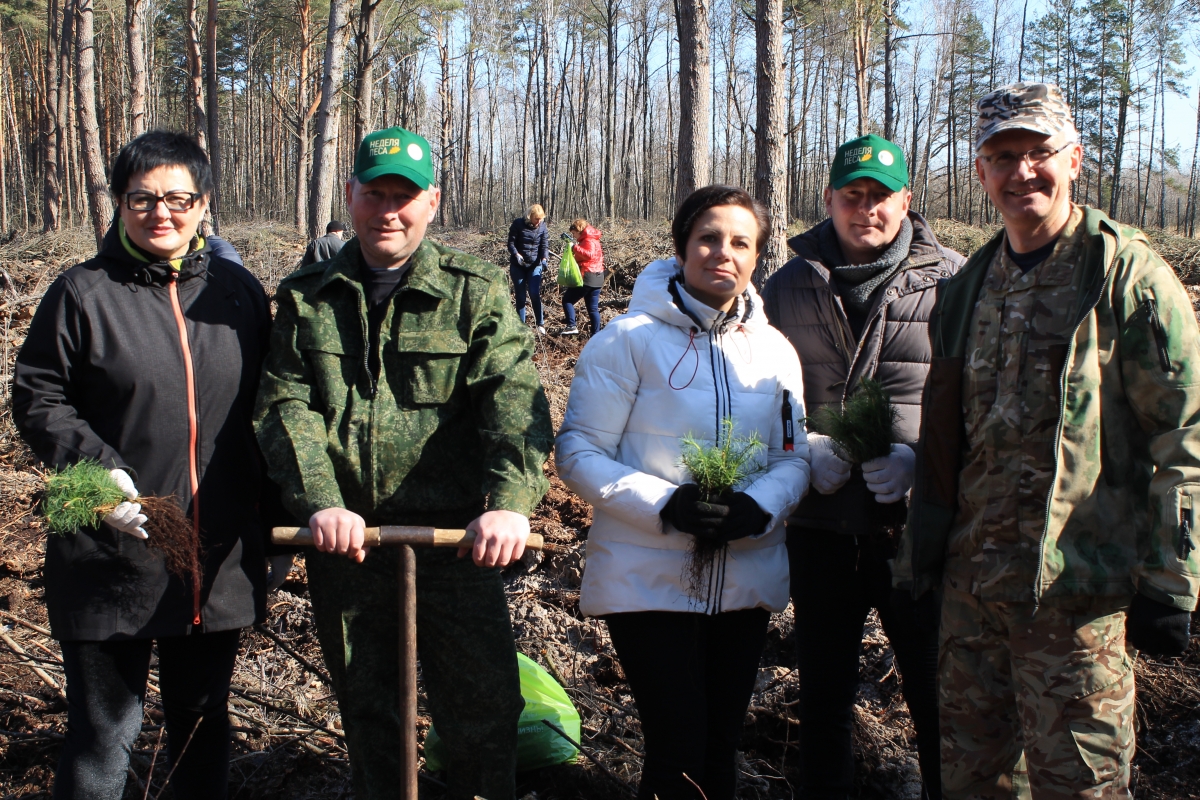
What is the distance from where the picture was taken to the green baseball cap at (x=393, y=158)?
2275 mm

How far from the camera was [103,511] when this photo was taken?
212 cm

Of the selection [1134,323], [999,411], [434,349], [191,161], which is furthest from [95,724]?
[1134,323]

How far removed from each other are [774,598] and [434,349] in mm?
1195

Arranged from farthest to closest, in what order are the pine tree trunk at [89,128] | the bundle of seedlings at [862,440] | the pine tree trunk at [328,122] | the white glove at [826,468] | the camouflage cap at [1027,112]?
the pine tree trunk at [89,128]
the pine tree trunk at [328,122]
the white glove at [826,468]
the bundle of seedlings at [862,440]
the camouflage cap at [1027,112]

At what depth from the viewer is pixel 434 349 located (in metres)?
2.32

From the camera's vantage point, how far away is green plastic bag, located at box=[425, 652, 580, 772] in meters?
3.10

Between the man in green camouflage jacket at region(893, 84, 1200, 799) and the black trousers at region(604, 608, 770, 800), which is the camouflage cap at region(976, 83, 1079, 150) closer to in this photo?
the man in green camouflage jacket at region(893, 84, 1200, 799)

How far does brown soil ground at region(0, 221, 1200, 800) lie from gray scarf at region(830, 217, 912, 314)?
1.49 meters

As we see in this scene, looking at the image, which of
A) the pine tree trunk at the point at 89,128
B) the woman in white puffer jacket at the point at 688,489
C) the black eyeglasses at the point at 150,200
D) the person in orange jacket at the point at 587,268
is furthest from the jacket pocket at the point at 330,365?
the pine tree trunk at the point at 89,128

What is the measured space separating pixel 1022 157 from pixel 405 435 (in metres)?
1.76

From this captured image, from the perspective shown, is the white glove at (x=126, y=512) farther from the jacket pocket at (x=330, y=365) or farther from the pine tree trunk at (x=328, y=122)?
the pine tree trunk at (x=328, y=122)

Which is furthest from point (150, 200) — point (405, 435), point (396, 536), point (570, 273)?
point (570, 273)

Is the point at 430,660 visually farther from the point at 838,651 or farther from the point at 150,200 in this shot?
the point at 150,200

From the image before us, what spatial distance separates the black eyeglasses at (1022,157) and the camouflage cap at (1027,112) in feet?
0.14
